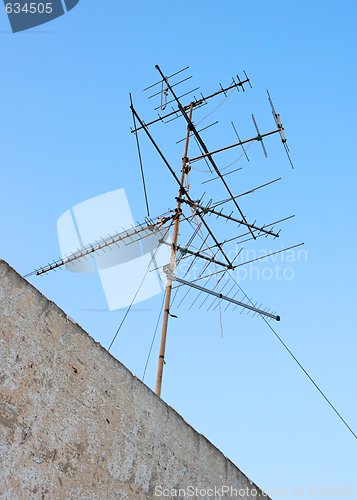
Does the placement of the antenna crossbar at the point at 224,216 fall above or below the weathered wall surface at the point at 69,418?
above

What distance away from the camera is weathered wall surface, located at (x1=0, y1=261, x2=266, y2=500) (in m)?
2.13

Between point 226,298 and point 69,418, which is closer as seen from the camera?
point 69,418

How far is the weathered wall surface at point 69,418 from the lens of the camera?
2133 mm

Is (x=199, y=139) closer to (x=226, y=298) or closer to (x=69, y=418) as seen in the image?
(x=226, y=298)

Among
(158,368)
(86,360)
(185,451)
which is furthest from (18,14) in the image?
(185,451)

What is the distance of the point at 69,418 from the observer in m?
2.38

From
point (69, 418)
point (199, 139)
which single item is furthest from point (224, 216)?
point (69, 418)

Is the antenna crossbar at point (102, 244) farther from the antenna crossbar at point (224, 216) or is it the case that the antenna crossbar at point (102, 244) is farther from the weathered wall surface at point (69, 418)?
the weathered wall surface at point (69, 418)

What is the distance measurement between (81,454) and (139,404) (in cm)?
52

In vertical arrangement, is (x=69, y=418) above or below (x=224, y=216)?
below

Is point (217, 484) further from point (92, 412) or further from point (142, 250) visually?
point (142, 250)

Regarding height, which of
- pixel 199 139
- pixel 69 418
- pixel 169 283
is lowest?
pixel 69 418

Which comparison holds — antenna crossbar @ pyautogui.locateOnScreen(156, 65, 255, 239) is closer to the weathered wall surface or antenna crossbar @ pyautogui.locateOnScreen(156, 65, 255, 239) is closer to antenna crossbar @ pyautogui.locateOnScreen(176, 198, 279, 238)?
antenna crossbar @ pyautogui.locateOnScreen(176, 198, 279, 238)

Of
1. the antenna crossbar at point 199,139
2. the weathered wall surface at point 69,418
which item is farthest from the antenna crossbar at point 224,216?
the weathered wall surface at point 69,418
